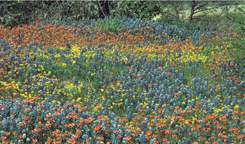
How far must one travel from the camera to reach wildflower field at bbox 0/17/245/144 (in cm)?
588

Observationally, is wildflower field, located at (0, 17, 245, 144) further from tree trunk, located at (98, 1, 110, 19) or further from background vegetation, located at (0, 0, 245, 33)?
tree trunk, located at (98, 1, 110, 19)

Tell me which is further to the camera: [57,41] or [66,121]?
[57,41]

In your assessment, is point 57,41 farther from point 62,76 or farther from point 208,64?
point 208,64

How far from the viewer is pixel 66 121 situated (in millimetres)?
6039

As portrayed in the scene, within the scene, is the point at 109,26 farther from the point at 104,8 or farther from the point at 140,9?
the point at 140,9

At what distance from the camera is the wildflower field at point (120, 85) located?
19.3 ft

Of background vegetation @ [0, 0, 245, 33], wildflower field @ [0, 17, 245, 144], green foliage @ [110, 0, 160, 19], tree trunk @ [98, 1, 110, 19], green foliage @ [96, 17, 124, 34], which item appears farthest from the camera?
green foliage @ [110, 0, 160, 19]

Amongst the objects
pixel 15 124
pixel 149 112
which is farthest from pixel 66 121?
pixel 149 112

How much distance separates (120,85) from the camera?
7949 millimetres

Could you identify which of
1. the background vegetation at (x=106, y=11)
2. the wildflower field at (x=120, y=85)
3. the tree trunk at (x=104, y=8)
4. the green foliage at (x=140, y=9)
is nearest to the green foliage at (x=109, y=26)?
the wildflower field at (x=120, y=85)

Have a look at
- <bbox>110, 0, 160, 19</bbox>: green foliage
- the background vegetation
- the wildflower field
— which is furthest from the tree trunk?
the wildflower field

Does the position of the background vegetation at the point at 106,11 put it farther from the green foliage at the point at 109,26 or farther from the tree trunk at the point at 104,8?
the green foliage at the point at 109,26

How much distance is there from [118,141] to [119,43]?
620 cm

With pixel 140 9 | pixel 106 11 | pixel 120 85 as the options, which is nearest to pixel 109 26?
pixel 106 11
